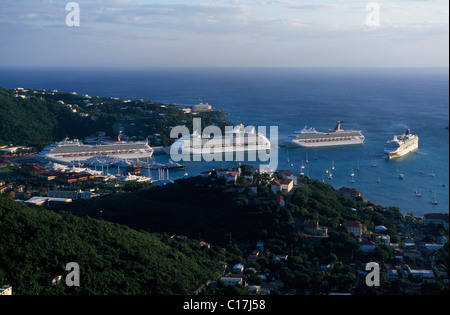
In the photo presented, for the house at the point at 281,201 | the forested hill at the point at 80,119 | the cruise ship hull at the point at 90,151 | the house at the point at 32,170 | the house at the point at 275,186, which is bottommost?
the house at the point at 32,170

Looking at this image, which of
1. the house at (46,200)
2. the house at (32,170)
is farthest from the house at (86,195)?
the house at (32,170)

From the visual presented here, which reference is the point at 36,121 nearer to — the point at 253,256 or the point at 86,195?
the point at 86,195

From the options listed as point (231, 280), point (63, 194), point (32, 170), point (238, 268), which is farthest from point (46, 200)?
point (231, 280)

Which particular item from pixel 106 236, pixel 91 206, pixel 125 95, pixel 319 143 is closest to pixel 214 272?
pixel 106 236

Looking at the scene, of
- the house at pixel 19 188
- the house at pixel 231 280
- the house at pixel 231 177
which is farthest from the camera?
the house at pixel 19 188

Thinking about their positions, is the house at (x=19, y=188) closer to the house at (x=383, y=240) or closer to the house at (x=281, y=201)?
the house at (x=281, y=201)

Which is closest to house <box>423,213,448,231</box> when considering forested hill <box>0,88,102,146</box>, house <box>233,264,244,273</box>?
house <box>233,264,244,273</box>
